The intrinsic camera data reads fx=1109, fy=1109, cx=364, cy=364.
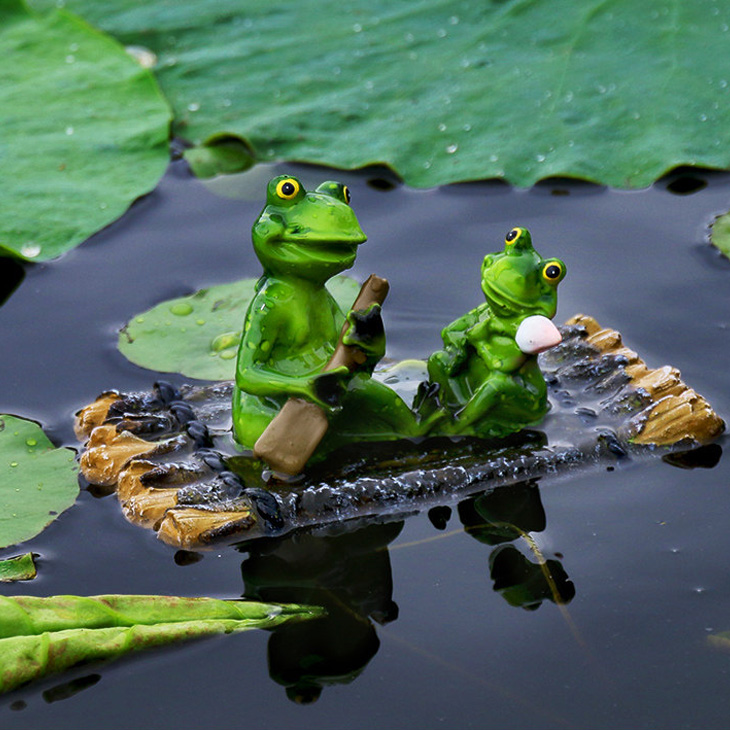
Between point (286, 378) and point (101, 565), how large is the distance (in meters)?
0.71

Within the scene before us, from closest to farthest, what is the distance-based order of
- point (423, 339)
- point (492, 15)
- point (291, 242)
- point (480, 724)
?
point (480, 724) → point (291, 242) → point (423, 339) → point (492, 15)

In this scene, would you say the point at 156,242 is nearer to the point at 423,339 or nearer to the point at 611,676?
the point at 423,339

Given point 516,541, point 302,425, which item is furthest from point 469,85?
point 516,541

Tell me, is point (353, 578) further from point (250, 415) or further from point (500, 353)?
point (500, 353)

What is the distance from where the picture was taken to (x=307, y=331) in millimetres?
3098

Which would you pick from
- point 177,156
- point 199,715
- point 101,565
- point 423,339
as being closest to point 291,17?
point 177,156

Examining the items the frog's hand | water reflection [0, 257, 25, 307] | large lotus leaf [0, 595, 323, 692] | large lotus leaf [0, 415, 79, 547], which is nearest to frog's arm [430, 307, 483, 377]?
the frog's hand

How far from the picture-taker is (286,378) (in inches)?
118

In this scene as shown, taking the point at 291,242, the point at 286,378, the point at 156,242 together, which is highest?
the point at 291,242

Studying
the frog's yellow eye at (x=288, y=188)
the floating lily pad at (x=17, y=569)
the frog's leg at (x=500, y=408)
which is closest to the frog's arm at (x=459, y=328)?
the frog's leg at (x=500, y=408)

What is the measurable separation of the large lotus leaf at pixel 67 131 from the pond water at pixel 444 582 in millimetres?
401

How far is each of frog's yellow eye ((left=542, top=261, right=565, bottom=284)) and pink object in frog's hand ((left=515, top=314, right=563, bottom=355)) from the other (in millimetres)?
107

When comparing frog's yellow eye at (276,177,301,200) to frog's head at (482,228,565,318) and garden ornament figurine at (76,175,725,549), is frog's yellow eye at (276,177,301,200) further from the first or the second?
frog's head at (482,228,565,318)

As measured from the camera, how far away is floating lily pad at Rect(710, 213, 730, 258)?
428 centimetres
